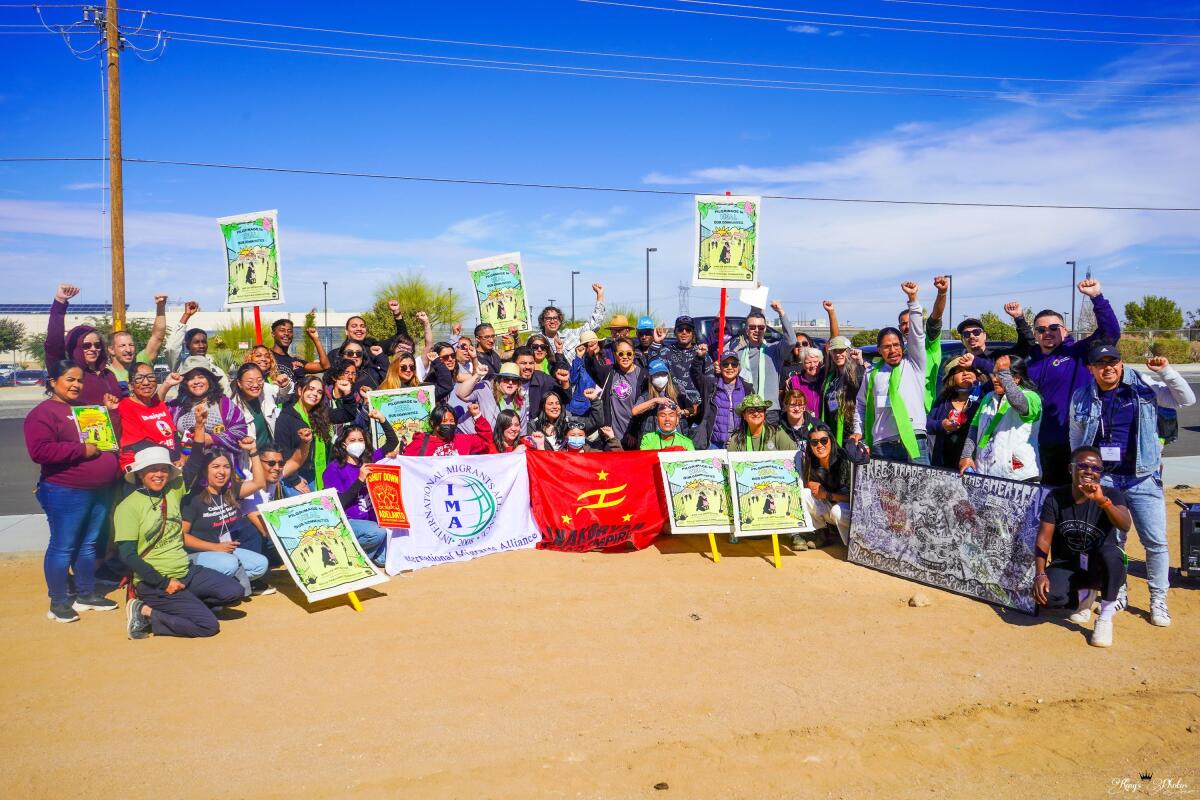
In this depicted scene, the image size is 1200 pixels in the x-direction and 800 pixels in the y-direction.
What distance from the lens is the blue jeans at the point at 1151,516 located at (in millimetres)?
6168

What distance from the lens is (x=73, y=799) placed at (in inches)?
159

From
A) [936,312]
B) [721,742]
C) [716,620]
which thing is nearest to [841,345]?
[936,312]

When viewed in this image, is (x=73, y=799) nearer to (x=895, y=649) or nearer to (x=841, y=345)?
(x=895, y=649)

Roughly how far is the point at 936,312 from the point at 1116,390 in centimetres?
172

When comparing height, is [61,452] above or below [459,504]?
above

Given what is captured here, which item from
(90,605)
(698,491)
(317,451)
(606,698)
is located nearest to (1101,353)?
(698,491)

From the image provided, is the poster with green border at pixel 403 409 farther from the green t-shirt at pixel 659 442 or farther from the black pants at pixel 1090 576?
the black pants at pixel 1090 576

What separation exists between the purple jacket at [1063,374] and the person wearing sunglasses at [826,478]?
1740mm

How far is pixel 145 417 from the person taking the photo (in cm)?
705

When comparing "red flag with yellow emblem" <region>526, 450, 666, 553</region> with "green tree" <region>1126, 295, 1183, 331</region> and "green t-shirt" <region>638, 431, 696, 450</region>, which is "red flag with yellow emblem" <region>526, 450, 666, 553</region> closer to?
"green t-shirt" <region>638, 431, 696, 450</region>

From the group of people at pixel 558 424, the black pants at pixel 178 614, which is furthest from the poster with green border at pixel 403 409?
the black pants at pixel 178 614

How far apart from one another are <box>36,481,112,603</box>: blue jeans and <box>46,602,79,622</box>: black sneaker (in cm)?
4

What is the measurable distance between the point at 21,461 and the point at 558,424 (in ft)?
40.7

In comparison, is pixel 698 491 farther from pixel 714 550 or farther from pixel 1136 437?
pixel 1136 437
